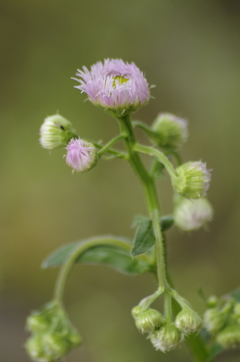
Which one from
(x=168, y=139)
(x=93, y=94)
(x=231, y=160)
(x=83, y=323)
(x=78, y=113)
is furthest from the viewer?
(x=78, y=113)

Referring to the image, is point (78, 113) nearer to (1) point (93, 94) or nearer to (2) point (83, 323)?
(2) point (83, 323)

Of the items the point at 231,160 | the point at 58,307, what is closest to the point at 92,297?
the point at 231,160

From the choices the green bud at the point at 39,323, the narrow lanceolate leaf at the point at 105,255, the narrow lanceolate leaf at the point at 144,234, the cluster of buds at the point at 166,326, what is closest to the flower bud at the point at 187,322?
the cluster of buds at the point at 166,326

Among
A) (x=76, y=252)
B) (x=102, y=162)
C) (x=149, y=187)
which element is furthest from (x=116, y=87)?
(x=102, y=162)

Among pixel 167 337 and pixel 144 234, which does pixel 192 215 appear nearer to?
pixel 144 234

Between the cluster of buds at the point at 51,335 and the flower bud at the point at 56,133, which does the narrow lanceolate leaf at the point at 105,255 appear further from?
the flower bud at the point at 56,133
